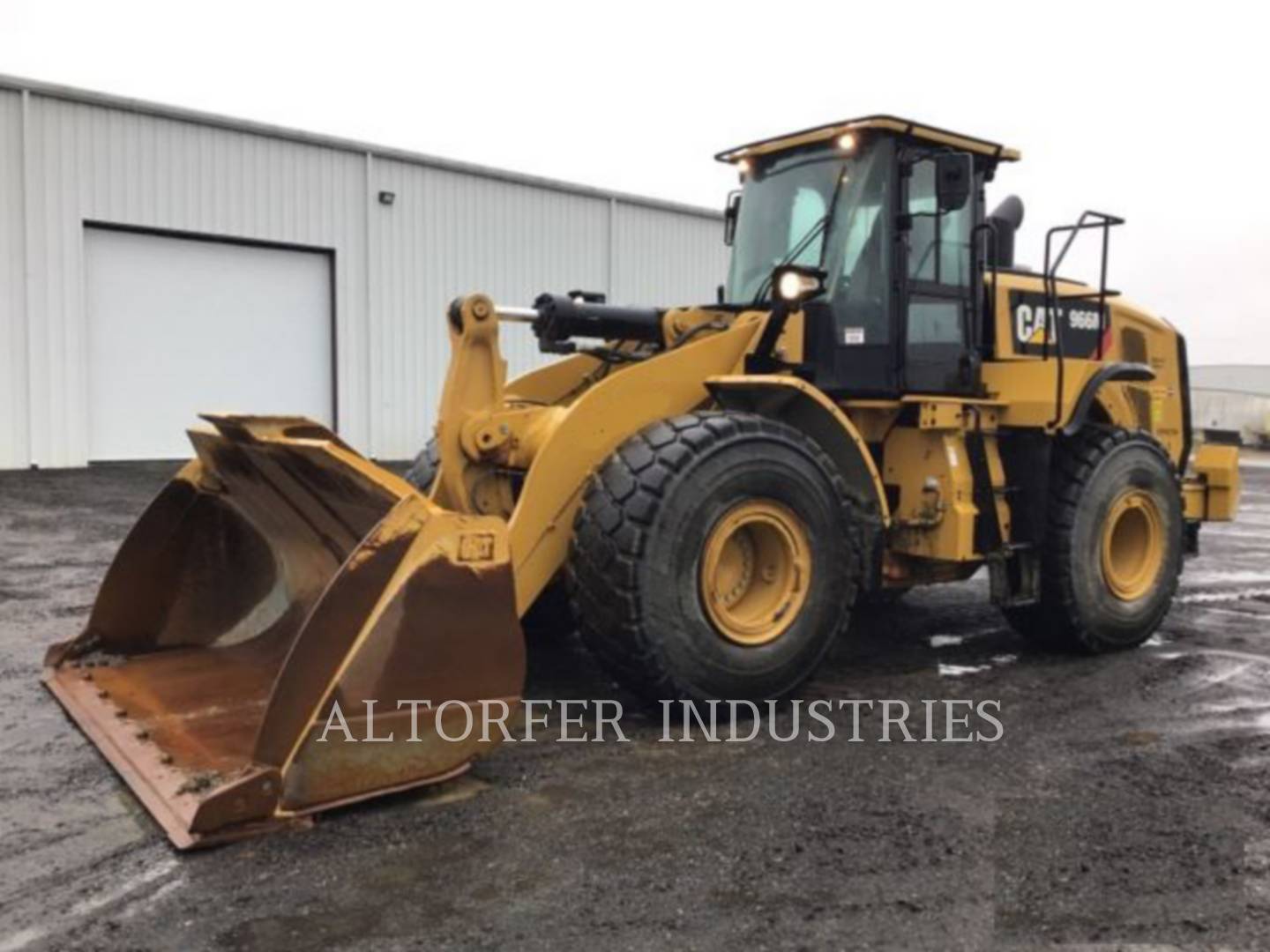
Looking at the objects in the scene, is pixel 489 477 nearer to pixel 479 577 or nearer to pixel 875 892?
pixel 479 577

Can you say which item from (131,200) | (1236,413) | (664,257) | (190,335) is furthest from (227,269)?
(1236,413)

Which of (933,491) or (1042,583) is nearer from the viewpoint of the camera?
(933,491)

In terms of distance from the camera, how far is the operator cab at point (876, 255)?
5.51m

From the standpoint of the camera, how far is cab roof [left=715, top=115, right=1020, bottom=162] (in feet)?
17.9

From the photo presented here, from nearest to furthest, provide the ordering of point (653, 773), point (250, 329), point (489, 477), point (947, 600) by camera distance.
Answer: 1. point (653, 773)
2. point (489, 477)
3. point (947, 600)
4. point (250, 329)

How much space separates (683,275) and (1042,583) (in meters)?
16.4

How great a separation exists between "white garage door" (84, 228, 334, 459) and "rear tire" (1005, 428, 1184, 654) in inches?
449

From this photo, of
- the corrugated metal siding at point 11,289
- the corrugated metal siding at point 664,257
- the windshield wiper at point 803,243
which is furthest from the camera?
the corrugated metal siding at point 664,257

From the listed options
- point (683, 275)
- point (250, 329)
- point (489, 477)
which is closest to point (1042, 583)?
point (489, 477)

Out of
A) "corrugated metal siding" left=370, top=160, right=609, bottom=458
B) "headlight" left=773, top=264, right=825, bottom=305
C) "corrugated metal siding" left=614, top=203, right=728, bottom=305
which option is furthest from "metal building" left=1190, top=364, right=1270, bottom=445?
"headlight" left=773, top=264, right=825, bottom=305

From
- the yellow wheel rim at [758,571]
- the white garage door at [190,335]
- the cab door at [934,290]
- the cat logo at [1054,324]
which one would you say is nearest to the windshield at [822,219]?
the cab door at [934,290]

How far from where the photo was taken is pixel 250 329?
16062mm

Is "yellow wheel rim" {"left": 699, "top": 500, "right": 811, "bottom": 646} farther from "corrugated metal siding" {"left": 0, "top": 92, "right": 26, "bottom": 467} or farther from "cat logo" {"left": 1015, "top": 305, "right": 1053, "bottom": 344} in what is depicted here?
"corrugated metal siding" {"left": 0, "top": 92, "right": 26, "bottom": 467}

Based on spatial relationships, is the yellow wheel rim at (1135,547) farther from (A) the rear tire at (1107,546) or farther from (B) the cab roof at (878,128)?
(B) the cab roof at (878,128)
